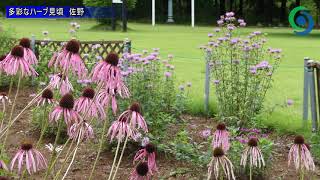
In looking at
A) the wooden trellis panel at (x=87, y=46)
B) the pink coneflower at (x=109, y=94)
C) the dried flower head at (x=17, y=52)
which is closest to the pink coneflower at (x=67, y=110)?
the pink coneflower at (x=109, y=94)

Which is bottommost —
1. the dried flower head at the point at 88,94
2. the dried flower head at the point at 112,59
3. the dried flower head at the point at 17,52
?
the dried flower head at the point at 88,94

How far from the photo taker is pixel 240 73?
19.0 feet

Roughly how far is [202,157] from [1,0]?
40372 millimetres

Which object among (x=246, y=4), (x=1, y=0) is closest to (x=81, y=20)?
(x=1, y=0)

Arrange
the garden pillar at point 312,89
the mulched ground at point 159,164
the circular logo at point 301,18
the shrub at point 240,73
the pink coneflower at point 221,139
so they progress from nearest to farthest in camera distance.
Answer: the pink coneflower at point 221,139 < the mulched ground at point 159,164 < the garden pillar at point 312,89 < the shrub at point 240,73 < the circular logo at point 301,18

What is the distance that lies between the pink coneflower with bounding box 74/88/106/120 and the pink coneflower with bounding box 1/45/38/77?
21 cm

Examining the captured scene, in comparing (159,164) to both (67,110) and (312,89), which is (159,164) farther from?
(67,110)

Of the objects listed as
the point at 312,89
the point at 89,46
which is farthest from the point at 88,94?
the point at 89,46

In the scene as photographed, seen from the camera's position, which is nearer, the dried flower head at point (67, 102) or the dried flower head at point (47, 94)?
the dried flower head at point (67, 102)

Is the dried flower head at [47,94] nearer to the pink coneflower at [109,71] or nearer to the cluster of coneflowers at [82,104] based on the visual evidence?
the cluster of coneflowers at [82,104]

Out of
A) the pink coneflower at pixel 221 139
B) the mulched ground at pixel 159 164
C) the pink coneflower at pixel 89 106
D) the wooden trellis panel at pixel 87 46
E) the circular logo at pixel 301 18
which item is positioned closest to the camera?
the pink coneflower at pixel 89 106

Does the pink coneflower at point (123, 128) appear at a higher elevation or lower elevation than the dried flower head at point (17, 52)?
lower

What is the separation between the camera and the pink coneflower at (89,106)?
1.95 metres

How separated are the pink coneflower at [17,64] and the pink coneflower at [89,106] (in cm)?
21
